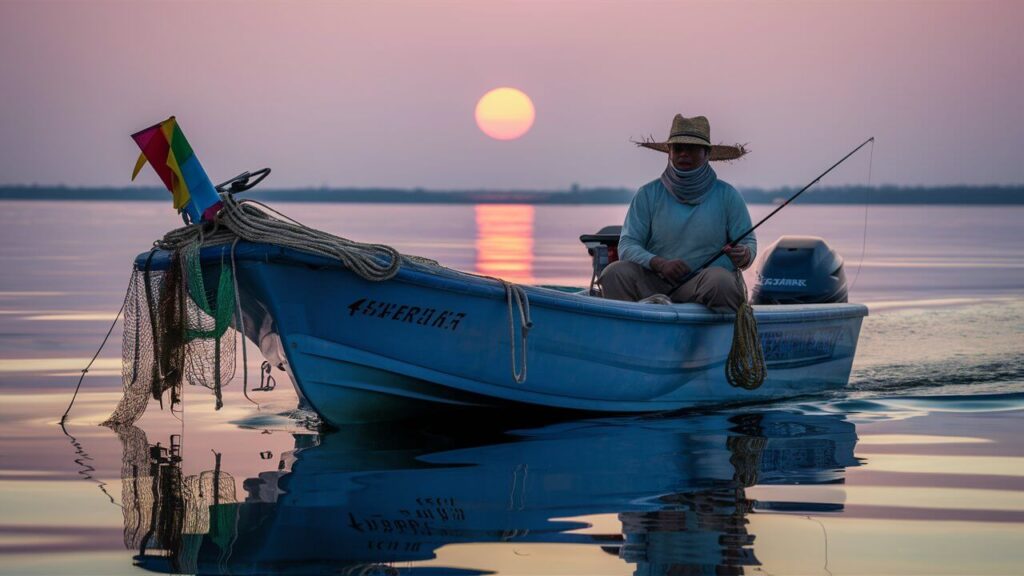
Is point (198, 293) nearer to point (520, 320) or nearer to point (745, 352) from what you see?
point (520, 320)

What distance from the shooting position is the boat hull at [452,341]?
305 inches

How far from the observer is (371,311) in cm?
784

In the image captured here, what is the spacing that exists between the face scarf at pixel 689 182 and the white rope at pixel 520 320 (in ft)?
5.38

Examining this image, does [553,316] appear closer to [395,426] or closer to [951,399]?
[395,426]

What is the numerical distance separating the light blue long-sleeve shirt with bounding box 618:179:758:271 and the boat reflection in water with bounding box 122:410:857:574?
3.93 ft

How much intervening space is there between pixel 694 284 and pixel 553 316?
1303mm

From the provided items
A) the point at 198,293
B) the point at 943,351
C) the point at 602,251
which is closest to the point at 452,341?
the point at 198,293

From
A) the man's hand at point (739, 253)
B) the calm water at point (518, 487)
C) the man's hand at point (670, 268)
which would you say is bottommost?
the calm water at point (518, 487)

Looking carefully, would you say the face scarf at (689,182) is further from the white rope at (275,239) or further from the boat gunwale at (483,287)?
the white rope at (275,239)

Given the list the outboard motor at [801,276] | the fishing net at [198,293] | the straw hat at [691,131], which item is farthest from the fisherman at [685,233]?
the outboard motor at [801,276]

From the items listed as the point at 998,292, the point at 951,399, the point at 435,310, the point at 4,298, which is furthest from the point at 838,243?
the point at 435,310

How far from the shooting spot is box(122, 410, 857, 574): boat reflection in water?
17.8 ft

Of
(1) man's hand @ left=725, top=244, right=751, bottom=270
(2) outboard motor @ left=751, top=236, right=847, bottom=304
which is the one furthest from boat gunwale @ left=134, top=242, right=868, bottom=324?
(2) outboard motor @ left=751, top=236, right=847, bottom=304

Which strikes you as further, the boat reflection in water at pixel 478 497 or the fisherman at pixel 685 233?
the fisherman at pixel 685 233
